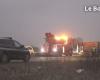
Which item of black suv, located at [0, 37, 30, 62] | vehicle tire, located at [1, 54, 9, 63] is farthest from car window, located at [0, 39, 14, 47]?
vehicle tire, located at [1, 54, 9, 63]

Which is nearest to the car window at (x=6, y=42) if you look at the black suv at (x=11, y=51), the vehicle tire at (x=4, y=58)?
the black suv at (x=11, y=51)

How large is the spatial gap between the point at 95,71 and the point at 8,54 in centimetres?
1213

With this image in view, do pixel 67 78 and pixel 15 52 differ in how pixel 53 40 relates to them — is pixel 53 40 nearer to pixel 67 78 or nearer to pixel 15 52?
pixel 15 52

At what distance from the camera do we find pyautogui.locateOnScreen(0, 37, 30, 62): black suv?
30.6 meters

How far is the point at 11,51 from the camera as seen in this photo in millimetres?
30969

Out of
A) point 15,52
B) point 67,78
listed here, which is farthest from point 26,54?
point 67,78

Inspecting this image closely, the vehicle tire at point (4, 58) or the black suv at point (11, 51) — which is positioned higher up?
the black suv at point (11, 51)

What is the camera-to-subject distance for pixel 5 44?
3127 centimetres

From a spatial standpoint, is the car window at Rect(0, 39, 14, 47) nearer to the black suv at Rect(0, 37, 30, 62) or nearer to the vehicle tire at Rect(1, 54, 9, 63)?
the black suv at Rect(0, 37, 30, 62)

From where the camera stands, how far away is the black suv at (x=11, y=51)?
30586 mm

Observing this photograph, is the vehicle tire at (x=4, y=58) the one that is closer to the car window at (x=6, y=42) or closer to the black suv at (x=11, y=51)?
the black suv at (x=11, y=51)

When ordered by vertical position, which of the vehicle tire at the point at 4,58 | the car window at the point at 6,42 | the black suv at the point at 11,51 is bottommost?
the vehicle tire at the point at 4,58

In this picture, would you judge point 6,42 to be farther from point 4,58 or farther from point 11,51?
point 4,58

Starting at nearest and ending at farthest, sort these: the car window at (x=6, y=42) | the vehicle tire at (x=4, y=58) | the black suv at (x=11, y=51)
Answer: the vehicle tire at (x=4, y=58) → the black suv at (x=11, y=51) → the car window at (x=6, y=42)
